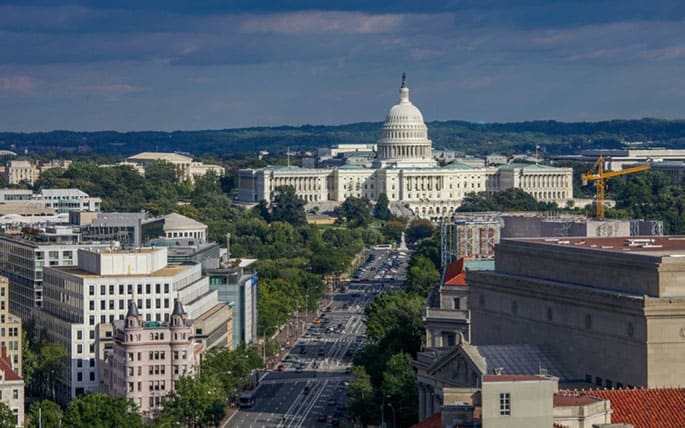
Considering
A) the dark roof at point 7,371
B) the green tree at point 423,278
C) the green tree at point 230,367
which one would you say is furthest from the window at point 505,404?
the green tree at point 423,278

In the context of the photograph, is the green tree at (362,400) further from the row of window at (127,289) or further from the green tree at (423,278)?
the green tree at (423,278)

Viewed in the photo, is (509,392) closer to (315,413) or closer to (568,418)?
(568,418)

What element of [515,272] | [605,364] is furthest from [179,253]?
[605,364]

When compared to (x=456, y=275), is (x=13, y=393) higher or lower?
lower

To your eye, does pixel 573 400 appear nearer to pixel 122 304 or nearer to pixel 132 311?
pixel 132 311

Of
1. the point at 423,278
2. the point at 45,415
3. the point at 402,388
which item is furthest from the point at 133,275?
the point at 423,278

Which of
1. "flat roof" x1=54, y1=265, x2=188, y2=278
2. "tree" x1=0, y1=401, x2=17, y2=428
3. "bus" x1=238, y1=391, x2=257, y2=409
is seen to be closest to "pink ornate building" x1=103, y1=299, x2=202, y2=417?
"bus" x1=238, y1=391, x2=257, y2=409
